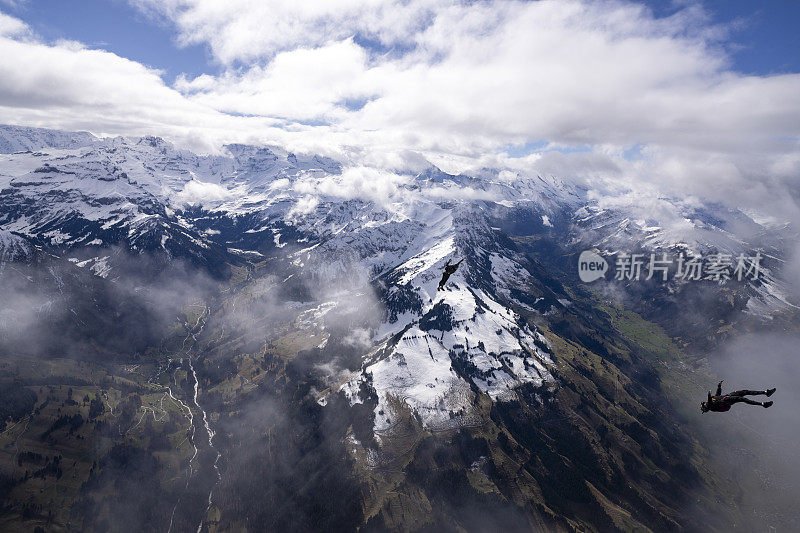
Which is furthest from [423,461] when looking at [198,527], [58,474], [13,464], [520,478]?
[13,464]

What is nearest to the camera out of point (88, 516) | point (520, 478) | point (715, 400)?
point (715, 400)

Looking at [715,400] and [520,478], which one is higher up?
[715,400]

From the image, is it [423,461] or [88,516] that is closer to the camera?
[88,516]

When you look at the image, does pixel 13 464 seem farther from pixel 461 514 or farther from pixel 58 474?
pixel 461 514

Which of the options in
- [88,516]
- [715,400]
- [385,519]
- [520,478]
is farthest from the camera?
[520,478]

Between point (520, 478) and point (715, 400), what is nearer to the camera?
point (715, 400)

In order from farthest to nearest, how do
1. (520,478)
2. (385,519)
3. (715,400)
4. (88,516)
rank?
(520,478)
(88,516)
(385,519)
(715,400)

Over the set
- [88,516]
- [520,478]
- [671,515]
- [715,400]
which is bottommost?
[88,516]

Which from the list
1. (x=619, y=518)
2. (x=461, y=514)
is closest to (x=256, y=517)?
(x=461, y=514)

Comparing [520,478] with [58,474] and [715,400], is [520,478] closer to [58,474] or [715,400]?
[715,400]
